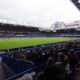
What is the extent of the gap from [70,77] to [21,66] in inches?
59.8

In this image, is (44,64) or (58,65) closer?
(58,65)

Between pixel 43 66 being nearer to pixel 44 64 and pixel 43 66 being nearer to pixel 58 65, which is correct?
pixel 44 64

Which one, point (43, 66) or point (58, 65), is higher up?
point (58, 65)

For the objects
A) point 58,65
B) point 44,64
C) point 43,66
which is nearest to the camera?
point 58,65

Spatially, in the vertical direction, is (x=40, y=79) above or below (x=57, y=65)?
below

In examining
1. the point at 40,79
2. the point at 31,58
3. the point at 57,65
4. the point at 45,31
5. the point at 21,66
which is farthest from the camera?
the point at 45,31

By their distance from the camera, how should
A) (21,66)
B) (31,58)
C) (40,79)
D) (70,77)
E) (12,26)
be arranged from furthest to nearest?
(12,26) → (31,58) → (70,77) → (21,66) → (40,79)

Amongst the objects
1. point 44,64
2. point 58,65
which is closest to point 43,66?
point 44,64

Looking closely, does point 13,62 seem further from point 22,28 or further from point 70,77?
point 22,28

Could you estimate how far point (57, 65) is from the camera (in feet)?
16.5

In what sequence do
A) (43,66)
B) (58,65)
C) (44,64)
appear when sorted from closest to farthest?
(58,65)
(43,66)
(44,64)

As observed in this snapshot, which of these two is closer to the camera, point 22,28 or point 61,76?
point 61,76

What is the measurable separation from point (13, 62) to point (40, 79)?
6.52 feet

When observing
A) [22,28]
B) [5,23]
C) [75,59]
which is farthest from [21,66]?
[22,28]
